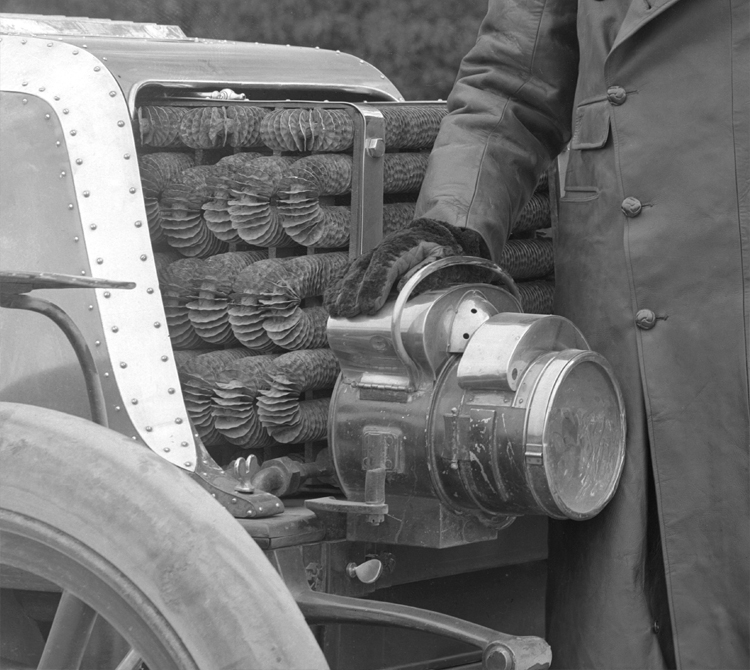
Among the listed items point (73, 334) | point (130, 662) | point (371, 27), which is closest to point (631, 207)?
point (73, 334)

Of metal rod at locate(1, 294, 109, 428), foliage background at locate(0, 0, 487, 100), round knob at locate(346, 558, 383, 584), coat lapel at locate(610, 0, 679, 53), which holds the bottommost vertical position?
round knob at locate(346, 558, 383, 584)

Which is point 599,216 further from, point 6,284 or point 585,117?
point 6,284

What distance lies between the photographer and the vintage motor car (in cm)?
99

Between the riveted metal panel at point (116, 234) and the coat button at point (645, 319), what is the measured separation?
60 cm

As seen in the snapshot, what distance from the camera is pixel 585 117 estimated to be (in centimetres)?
146

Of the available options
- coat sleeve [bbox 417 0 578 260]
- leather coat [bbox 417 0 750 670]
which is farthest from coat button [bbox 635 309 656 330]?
coat sleeve [bbox 417 0 578 260]

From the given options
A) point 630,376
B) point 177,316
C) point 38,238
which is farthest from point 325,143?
point 630,376

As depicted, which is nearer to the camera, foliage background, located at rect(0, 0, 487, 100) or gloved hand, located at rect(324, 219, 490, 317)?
gloved hand, located at rect(324, 219, 490, 317)

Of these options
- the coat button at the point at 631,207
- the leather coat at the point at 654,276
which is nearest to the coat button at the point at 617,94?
the leather coat at the point at 654,276

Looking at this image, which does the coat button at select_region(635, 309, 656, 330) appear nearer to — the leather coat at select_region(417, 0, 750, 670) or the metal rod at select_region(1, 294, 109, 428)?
the leather coat at select_region(417, 0, 750, 670)

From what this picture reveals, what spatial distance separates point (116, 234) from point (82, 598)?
0.58 metres

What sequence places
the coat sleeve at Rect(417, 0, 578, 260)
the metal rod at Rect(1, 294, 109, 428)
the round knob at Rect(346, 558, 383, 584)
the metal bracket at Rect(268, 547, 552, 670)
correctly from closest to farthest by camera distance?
the metal rod at Rect(1, 294, 109, 428)
the metal bracket at Rect(268, 547, 552, 670)
the round knob at Rect(346, 558, 383, 584)
the coat sleeve at Rect(417, 0, 578, 260)

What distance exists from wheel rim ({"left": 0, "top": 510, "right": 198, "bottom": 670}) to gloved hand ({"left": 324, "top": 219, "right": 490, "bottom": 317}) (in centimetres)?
46

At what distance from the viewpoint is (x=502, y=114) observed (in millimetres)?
1539
